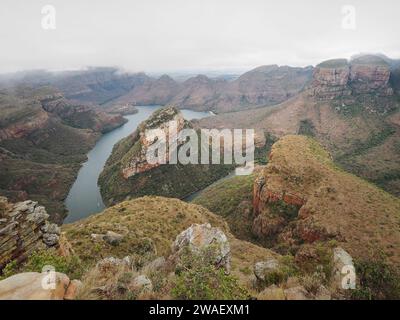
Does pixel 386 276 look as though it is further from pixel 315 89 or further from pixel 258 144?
pixel 315 89

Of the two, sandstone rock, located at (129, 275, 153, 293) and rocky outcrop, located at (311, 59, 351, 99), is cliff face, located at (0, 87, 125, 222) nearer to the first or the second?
sandstone rock, located at (129, 275, 153, 293)

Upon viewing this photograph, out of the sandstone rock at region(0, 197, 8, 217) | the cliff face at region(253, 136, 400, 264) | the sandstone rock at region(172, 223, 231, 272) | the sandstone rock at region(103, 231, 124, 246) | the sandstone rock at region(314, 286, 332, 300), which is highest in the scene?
the sandstone rock at region(0, 197, 8, 217)

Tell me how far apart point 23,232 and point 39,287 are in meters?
9.13

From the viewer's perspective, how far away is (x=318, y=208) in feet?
129

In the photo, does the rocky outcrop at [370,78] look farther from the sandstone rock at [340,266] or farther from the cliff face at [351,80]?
the sandstone rock at [340,266]

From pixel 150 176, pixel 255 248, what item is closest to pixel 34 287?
pixel 255 248

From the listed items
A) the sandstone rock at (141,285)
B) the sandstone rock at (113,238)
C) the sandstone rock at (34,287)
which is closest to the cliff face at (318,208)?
the sandstone rock at (113,238)

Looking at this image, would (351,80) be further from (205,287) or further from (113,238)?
(205,287)

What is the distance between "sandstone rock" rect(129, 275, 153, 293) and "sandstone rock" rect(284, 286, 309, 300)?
4.76 metres

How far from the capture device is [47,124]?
512ft

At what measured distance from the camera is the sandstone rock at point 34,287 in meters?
8.20

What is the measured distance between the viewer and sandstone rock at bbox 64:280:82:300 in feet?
28.7

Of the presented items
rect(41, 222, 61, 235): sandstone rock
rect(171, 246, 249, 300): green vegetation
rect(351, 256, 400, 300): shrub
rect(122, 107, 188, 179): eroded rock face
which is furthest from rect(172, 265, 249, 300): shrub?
rect(122, 107, 188, 179): eroded rock face

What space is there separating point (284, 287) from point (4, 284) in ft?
33.2
